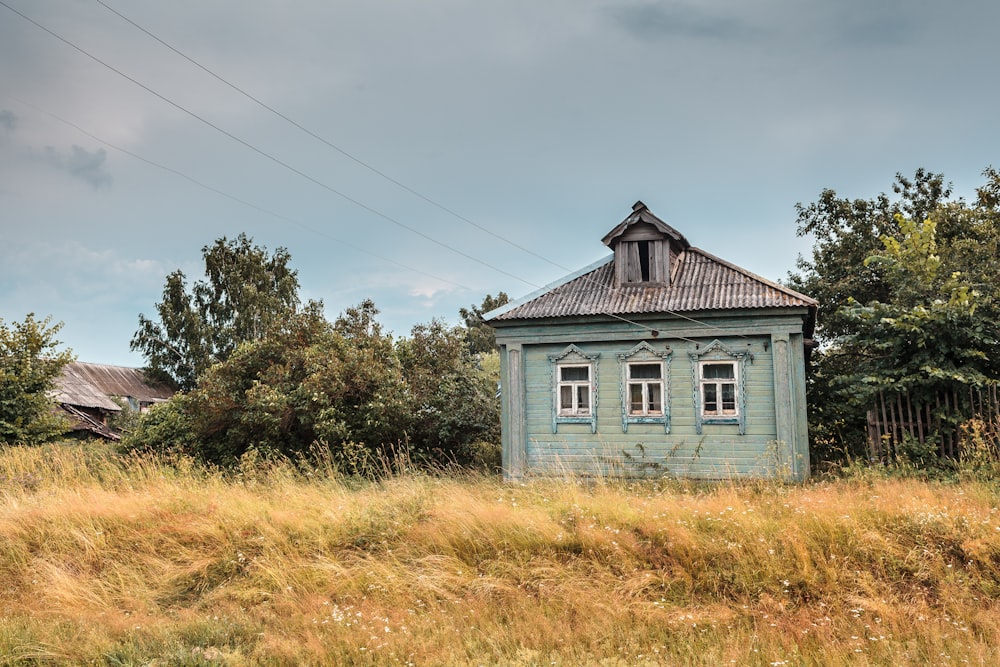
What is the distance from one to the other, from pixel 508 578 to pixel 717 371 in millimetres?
8338

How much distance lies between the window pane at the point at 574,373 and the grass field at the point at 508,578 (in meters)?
5.31

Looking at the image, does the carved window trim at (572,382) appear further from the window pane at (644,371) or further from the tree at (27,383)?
the tree at (27,383)

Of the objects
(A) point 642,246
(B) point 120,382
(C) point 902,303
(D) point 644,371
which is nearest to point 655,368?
(D) point 644,371

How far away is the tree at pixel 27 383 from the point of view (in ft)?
59.6

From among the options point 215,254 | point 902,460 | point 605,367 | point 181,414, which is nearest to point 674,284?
point 605,367

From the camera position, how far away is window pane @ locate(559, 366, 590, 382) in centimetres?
1439

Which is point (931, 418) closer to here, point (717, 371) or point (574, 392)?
point (717, 371)

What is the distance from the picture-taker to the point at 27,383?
1859cm

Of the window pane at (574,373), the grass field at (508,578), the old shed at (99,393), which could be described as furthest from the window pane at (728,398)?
the old shed at (99,393)

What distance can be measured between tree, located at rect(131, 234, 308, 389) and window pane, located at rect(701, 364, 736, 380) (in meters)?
27.1

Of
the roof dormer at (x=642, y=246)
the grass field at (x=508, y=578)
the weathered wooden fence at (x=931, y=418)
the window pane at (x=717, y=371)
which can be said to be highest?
the roof dormer at (x=642, y=246)

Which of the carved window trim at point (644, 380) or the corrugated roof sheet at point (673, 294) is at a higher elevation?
the corrugated roof sheet at point (673, 294)

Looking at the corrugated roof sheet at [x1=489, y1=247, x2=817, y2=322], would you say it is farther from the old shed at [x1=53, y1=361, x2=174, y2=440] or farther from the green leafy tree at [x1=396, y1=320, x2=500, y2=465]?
the old shed at [x1=53, y1=361, x2=174, y2=440]

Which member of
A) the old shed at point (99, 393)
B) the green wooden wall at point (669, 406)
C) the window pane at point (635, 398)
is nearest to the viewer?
the green wooden wall at point (669, 406)
